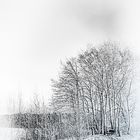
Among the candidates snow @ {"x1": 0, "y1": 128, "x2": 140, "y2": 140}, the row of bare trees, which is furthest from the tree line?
snow @ {"x1": 0, "y1": 128, "x2": 140, "y2": 140}

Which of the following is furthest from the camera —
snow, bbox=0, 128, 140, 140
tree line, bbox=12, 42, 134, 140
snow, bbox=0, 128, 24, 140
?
snow, bbox=0, 128, 24, 140

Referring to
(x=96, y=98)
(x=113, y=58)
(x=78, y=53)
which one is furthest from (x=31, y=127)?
(x=113, y=58)

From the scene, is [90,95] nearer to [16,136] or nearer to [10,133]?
[16,136]

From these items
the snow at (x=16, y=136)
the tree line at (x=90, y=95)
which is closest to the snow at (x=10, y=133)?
the snow at (x=16, y=136)

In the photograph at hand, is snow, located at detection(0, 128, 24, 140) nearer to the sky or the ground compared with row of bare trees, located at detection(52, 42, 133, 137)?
nearer to the ground

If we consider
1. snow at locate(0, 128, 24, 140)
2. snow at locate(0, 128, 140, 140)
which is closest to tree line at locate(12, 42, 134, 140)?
snow at locate(0, 128, 140, 140)

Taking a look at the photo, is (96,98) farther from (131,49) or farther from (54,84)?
(131,49)

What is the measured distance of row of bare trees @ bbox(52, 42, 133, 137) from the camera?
33125 millimetres

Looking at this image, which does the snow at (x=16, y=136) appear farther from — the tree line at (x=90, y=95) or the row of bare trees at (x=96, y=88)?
the row of bare trees at (x=96, y=88)

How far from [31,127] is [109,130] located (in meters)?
13.8

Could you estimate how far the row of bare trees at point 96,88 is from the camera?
33125mm

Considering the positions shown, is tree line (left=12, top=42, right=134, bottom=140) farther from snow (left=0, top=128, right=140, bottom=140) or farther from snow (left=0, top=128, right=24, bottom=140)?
snow (left=0, top=128, right=24, bottom=140)

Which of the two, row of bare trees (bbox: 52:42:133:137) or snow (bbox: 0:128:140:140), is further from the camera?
row of bare trees (bbox: 52:42:133:137)

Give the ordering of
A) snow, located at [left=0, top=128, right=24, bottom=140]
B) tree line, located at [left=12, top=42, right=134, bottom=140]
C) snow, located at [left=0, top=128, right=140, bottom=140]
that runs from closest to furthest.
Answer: snow, located at [left=0, top=128, right=140, bottom=140], tree line, located at [left=12, top=42, right=134, bottom=140], snow, located at [left=0, top=128, right=24, bottom=140]
